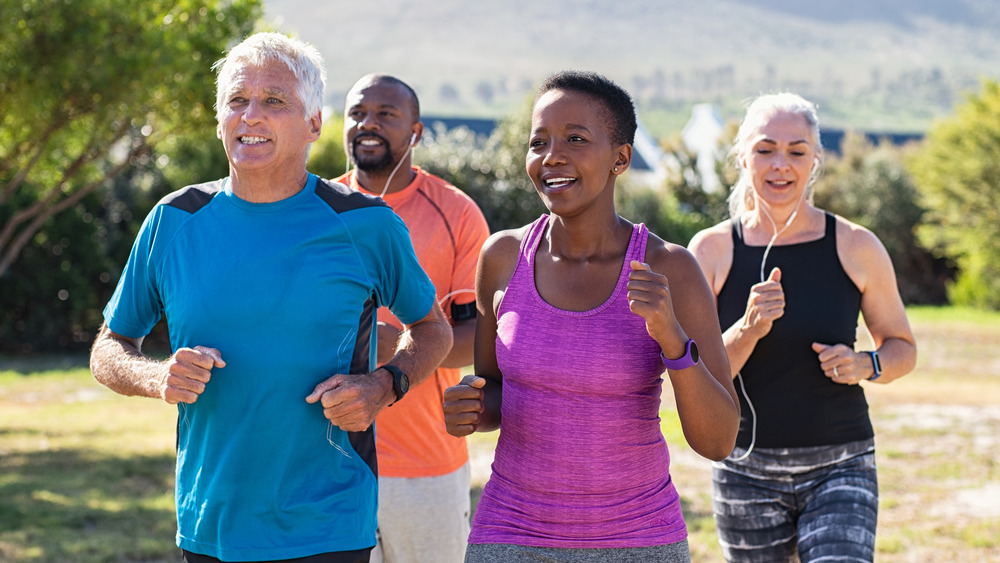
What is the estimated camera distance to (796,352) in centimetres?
403

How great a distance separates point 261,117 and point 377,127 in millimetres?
1513

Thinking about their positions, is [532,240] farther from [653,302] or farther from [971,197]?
[971,197]

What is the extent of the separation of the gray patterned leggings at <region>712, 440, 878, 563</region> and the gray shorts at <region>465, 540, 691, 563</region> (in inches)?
44.1

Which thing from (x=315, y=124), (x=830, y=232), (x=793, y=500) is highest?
(x=315, y=124)

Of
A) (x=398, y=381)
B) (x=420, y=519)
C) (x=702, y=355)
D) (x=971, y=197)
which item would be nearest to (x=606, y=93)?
(x=702, y=355)

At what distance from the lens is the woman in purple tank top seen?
285 cm

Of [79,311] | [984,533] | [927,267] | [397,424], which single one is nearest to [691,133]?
[927,267]

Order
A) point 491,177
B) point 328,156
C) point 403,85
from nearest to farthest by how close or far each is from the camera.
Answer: point 403,85 → point 328,156 → point 491,177

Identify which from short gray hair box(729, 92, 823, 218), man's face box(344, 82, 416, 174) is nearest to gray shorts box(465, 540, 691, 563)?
short gray hair box(729, 92, 823, 218)

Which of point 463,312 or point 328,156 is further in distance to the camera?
point 328,156

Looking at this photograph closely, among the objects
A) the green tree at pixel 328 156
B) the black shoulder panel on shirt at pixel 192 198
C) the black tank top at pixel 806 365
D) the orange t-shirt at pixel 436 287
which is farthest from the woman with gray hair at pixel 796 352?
the green tree at pixel 328 156

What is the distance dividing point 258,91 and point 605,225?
109 centimetres

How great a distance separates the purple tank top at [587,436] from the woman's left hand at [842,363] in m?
1.21

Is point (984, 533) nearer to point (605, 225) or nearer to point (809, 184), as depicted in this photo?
point (809, 184)
